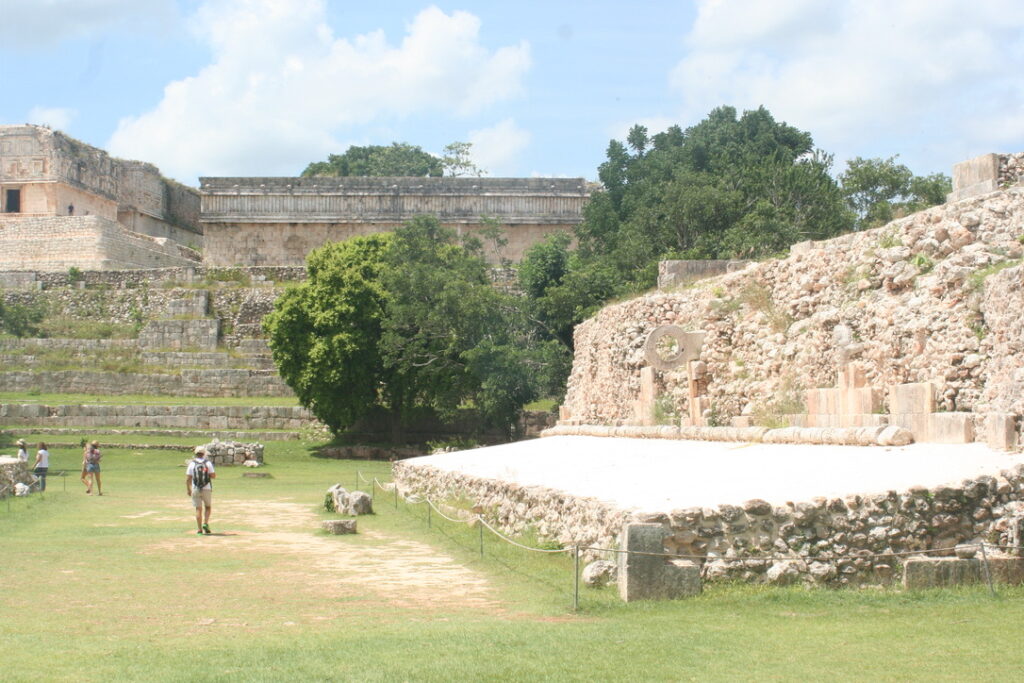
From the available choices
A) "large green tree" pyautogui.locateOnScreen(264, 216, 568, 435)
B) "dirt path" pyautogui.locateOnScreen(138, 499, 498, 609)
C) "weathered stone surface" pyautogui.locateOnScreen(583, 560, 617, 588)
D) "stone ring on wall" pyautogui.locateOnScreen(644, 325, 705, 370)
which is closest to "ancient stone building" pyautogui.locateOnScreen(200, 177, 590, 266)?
"large green tree" pyautogui.locateOnScreen(264, 216, 568, 435)

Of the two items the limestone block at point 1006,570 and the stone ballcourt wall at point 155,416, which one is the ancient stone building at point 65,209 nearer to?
the stone ballcourt wall at point 155,416

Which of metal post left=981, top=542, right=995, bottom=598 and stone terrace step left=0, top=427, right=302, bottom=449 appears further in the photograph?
stone terrace step left=0, top=427, right=302, bottom=449

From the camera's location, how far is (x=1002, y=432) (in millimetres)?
9328

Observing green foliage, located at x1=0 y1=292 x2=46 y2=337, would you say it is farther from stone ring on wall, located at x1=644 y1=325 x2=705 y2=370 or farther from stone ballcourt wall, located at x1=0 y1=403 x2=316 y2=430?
stone ring on wall, located at x1=644 y1=325 x2=705 y2=370

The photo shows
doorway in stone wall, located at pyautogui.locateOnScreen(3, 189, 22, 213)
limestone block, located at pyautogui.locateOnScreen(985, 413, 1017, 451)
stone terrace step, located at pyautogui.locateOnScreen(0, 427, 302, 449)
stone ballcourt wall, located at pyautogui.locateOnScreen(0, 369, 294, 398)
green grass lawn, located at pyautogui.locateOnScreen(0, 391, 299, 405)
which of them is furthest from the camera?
doorway in stone wall, located at pyautogui.locateOnScreen(3, 189, 22, 213)

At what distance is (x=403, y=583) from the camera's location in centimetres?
958

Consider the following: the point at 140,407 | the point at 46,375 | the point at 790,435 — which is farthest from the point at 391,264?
the point at 790,435

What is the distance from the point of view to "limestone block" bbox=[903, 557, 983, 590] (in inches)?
305

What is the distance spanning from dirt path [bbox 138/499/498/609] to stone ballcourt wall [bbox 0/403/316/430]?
1698 cm

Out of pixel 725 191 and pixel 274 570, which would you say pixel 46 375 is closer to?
pixel 725 191

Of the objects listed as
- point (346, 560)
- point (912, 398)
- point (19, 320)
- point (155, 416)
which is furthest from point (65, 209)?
point (912, 398)

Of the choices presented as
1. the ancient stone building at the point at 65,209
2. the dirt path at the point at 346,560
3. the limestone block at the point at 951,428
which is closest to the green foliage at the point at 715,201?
the dirt path at the point at 346,560

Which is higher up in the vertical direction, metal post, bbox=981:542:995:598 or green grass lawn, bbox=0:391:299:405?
green grass lawn, bbox=0:391:299:405

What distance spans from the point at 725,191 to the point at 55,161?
2832cm
